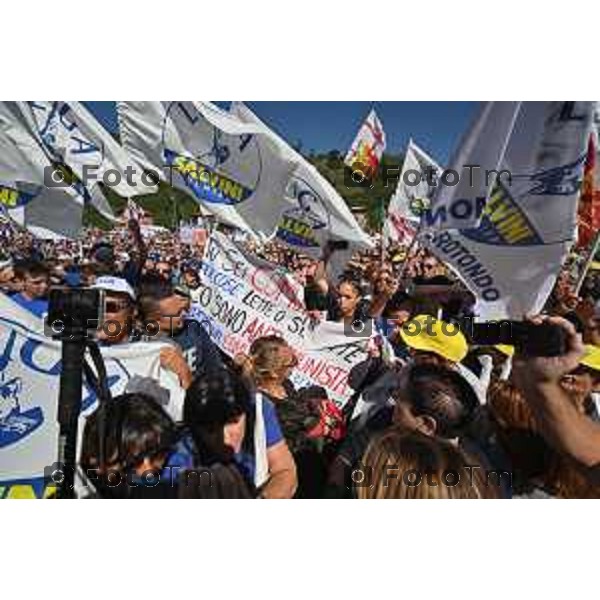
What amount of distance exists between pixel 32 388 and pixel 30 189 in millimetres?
808

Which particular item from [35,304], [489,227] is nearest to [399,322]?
[489,227]

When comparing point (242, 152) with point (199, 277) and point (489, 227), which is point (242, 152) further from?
point (489, 227)

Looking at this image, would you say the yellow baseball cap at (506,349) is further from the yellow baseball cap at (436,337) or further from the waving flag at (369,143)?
the waving flag at (369,143)

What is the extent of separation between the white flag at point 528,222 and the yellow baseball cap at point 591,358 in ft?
0.84

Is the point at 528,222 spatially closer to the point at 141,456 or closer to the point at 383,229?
the point at 383,229

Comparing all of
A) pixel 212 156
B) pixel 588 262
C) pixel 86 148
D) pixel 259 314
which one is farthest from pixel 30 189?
pixel 588 262

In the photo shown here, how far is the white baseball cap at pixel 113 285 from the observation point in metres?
4.21

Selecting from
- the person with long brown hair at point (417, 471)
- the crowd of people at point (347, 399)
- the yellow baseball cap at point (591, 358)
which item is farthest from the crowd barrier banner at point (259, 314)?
the yellow baseball cap at point (591, 358)

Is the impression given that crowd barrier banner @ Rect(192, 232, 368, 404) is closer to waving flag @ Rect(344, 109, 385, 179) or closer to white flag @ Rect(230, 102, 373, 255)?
white flag @ Rect(230, 102, 373, 255)

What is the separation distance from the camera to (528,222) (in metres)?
4.17

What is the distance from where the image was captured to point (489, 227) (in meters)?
4.21

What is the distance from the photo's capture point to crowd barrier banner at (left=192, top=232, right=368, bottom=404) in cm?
426

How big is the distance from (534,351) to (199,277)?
1389 millimetres

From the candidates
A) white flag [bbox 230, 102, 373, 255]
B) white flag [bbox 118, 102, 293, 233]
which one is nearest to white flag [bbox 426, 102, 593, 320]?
white flag [bbox 230, 102, 373, 255]
